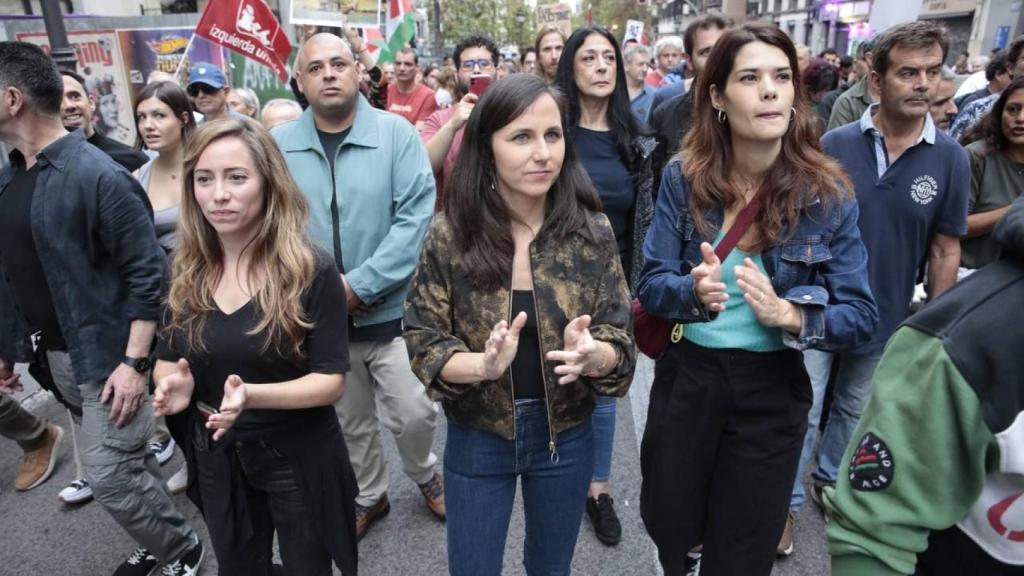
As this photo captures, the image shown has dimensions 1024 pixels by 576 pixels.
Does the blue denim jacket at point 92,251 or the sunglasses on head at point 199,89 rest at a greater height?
the sunglasses on head at point 199,89

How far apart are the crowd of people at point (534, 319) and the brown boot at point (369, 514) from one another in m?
0.02

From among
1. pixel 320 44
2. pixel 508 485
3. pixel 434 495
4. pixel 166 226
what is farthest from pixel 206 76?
pixel 508 485

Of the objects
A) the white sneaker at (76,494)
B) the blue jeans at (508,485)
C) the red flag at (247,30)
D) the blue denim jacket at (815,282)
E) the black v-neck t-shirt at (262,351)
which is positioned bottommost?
the white sneaker at (76,494)

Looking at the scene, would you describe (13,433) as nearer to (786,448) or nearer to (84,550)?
(84,550)

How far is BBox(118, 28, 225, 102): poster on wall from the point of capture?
27.5 feet

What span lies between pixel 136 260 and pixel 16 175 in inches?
24.0

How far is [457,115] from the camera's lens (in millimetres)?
3742

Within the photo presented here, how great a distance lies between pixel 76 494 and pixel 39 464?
1.66 feet

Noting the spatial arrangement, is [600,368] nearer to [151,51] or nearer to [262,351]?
[262,351]

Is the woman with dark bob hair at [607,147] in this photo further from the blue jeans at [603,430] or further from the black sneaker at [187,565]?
the black sneaker at [187,565]

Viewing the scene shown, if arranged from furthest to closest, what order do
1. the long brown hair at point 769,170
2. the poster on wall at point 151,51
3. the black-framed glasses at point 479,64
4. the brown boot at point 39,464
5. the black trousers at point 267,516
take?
the poster on wall at point 151,51, the black-framed glasses at point 479,64, the brown boot at point 39,464, the black trousers at point 267,516, the long brown hair at point 769,170

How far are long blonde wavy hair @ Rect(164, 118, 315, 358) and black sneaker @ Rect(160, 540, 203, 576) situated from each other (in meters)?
1.38

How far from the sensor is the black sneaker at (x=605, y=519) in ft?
10.4

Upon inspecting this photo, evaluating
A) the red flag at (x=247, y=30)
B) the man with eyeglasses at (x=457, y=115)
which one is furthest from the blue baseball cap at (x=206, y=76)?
the man with eyeglasses at (x=457, y=115)
